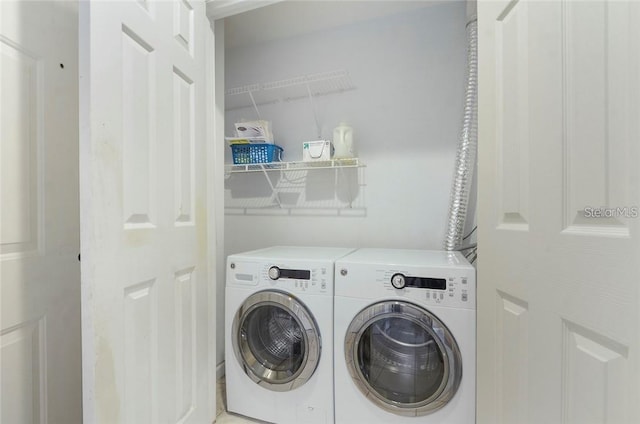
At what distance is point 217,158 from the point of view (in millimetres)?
1724

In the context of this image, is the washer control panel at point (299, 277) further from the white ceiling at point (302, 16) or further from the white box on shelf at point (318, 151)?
the white ceiling at point (302, 16)

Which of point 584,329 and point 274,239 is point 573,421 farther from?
point 274,239

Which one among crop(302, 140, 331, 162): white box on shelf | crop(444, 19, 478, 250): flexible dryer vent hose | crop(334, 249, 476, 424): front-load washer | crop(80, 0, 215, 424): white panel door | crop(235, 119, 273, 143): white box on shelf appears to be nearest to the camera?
crop(80, 0, 215, 424): white panel door

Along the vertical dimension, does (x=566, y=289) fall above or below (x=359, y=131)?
below

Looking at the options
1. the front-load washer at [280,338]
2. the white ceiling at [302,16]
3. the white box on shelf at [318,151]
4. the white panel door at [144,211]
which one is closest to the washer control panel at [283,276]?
the front-load washer at [280,338]

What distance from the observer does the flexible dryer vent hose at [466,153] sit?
1598mm

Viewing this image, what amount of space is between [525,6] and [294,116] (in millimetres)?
1596

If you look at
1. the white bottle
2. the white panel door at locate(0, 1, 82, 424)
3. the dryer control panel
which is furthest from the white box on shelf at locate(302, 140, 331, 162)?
the white panel door at locate(0, 1, 82, 424)

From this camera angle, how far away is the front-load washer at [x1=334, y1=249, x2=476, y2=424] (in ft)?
3.82

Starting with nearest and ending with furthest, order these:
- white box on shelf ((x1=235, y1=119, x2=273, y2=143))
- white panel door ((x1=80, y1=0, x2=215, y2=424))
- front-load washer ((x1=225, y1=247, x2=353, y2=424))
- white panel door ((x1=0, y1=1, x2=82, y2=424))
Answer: white panel door ((x1=80, y1=0, x2=215, y2=424))
white panel door ((x1=0, y1=1, x2=82, y2=424))
front-load washer ((x1=225, y1=247, x2=353, y2=424))
white box on shelf ((x1=235, y1=119, x2=273, y2=143))

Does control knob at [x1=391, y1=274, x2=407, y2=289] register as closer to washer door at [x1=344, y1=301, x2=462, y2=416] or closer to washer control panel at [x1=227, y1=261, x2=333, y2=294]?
washer door at [x1=344, y1=301, x2=462, y2=416]

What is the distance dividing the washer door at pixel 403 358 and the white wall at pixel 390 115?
2.54ft

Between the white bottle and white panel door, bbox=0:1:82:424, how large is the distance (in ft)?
4.34

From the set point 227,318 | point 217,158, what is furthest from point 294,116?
point 227,318
